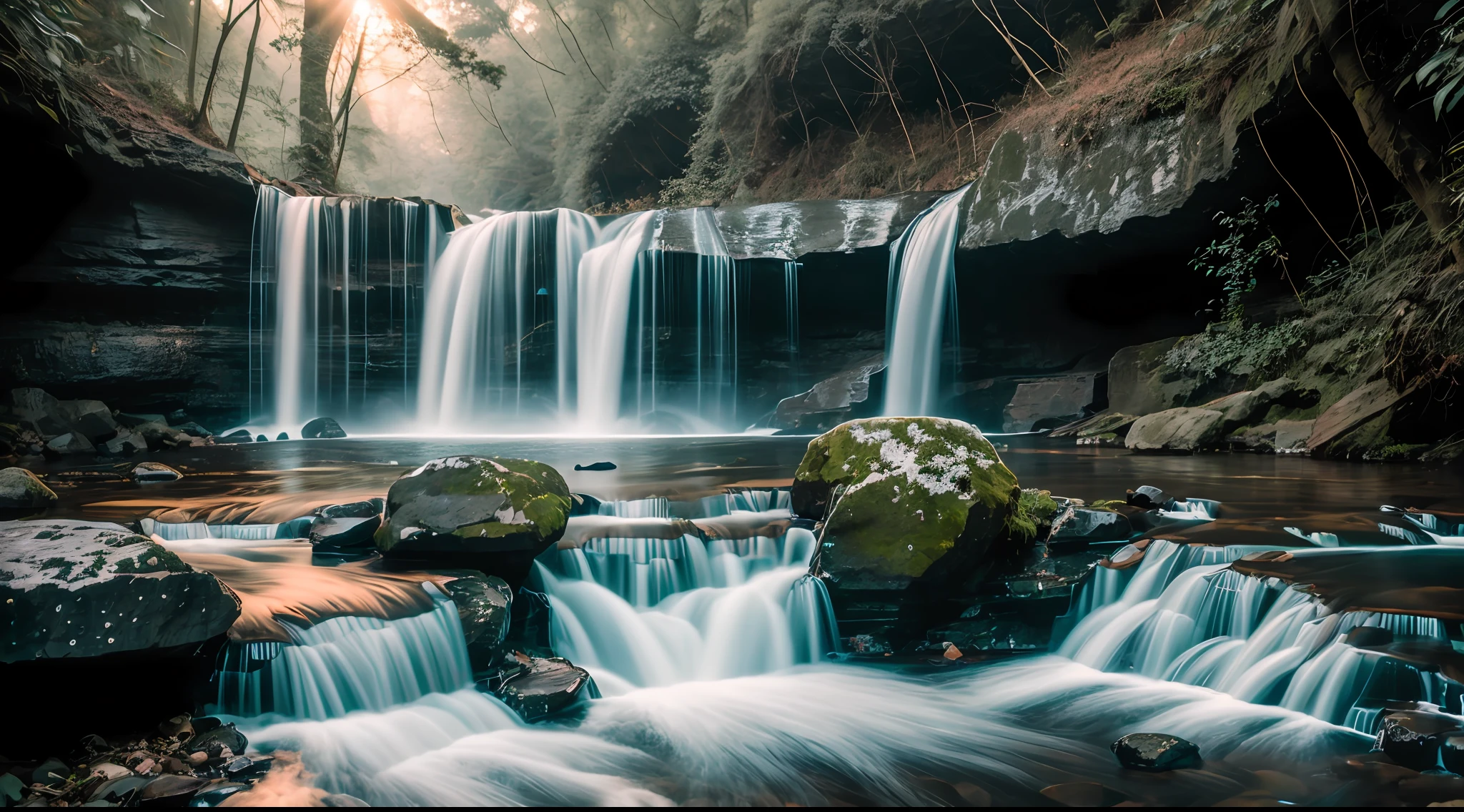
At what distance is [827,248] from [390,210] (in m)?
8.24

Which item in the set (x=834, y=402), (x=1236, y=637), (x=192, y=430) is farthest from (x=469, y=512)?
(x=192, y=430)

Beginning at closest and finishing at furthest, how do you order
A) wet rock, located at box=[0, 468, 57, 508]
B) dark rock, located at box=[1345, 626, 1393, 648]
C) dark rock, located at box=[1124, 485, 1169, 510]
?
dark rock, located at box=[1345, 626, 1393, 648] → dark rock, located at box=[1124, 485, 1169, 510] → wet rock, located at box=[0, 468, 57, 508]

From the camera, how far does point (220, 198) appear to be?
42.8 ft

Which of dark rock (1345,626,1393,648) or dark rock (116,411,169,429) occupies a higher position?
dark rock (116,411,169,429)

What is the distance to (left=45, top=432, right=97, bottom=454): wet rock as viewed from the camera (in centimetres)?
977

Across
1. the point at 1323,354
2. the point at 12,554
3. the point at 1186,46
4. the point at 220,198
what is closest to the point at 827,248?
the point at 1186,46

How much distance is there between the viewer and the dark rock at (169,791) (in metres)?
2.51

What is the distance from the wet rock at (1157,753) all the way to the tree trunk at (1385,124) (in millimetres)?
6266

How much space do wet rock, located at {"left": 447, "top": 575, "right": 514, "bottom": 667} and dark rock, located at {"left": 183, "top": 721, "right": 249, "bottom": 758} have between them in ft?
3.29

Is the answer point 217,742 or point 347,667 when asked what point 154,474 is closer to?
point 347,667

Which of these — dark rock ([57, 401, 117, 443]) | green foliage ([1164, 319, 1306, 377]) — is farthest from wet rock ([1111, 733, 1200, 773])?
dark rock ([57, 401, 117, 443])

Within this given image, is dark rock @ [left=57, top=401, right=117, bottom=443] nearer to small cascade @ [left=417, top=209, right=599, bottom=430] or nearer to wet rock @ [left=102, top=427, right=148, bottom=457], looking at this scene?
wet rock @ [left=102, top=427, right=148, bottom=457]

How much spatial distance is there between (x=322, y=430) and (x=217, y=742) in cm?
1201

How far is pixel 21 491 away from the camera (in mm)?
5832
